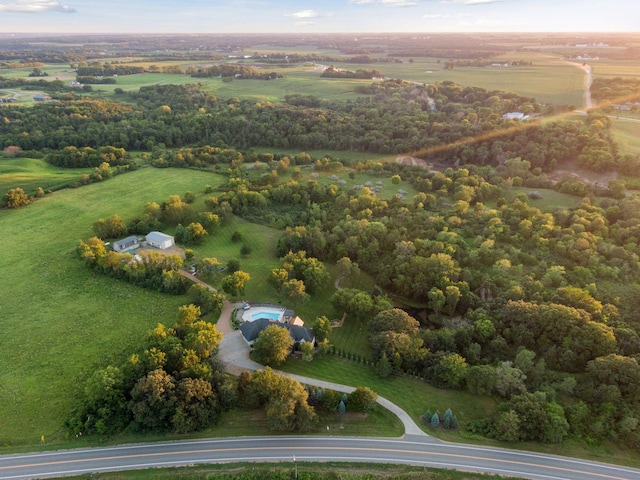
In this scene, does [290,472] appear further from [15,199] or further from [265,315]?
[15,199]

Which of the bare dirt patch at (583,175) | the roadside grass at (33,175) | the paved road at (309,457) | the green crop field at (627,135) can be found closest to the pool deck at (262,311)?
the paved road at (309,457)

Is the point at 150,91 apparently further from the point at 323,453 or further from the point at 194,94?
the point at 323,453

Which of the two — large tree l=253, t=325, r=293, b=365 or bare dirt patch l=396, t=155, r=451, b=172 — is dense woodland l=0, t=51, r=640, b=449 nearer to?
bare dirt patch l=396, t=155, r=451, b=172

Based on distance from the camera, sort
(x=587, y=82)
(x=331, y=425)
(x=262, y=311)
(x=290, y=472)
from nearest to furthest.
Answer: (x=290, y=472), (x=331, y=425), (x=262, y=311), (x=587, y=82)

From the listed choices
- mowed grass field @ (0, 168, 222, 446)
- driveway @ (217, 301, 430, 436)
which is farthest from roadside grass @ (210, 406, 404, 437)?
mowed grass field @ (0, 168, 222, 446)

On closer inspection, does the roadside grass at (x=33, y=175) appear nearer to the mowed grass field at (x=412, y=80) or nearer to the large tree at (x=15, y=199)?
the large tree at (x=15, y=199)

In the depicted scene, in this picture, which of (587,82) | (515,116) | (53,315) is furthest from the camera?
(587,82)

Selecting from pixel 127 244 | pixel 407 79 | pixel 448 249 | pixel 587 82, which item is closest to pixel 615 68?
pixel 587 82
